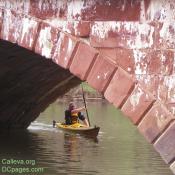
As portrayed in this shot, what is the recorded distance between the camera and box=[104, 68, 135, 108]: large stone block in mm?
6039

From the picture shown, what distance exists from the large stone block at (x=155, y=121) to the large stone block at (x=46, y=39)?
129 centimetres

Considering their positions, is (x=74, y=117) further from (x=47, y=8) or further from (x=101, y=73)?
(x=101, y=73)

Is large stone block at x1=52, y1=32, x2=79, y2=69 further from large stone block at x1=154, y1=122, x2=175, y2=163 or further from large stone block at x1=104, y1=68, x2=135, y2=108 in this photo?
large stone block at x1=154, y1=122, x2=175, y2=163

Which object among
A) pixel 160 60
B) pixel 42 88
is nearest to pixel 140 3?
pixel 160 60

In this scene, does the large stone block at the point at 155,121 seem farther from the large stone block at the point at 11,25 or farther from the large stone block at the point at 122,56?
the large stone block at the point at 11,25

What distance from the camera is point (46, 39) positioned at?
249 inches

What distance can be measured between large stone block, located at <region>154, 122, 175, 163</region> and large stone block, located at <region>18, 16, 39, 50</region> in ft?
5.79

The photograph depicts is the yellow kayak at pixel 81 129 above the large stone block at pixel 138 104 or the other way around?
the other way around

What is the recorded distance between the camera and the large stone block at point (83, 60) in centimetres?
617

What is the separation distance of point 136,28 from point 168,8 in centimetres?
40

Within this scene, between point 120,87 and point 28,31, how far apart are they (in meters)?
1.22

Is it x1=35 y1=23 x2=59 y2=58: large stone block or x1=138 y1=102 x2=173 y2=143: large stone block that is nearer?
x1=138 y1=102 x2=173 y2=143: large stone block

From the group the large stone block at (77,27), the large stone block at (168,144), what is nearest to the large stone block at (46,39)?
the large stone block at (77,27)

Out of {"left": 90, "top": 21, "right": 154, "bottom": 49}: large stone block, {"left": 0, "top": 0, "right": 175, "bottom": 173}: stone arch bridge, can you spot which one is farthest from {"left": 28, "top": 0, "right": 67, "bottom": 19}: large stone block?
{"left": 90, "top": 21, "right": 154, "bottom": 49}: large stone block
